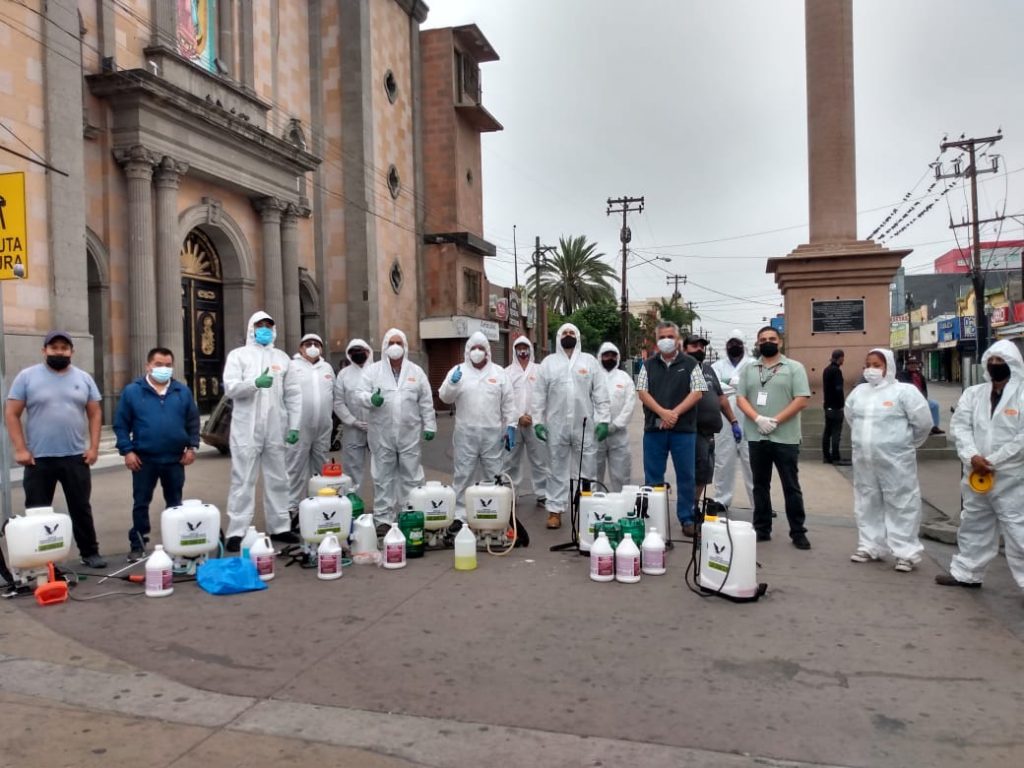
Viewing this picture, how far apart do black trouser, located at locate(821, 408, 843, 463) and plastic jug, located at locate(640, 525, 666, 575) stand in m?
7.11

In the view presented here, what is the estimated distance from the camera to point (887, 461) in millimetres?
6008

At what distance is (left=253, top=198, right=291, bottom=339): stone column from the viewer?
19359 mm

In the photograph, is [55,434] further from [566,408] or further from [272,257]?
[272,257]

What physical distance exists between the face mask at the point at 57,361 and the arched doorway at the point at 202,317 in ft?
38.8

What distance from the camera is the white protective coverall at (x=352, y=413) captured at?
8172mm

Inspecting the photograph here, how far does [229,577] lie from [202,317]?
14.0 m

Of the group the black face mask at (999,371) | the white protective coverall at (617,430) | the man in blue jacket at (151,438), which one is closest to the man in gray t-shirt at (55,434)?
the man in blue jacket at (151,438)

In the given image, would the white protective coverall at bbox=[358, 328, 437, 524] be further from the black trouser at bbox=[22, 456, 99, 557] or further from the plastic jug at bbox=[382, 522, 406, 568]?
the black trouser at bbox=[22, 456, 99, 557]

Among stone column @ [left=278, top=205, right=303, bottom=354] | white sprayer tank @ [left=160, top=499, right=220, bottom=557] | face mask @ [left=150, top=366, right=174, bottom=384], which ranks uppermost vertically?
stone column @ [left=278, top=205, right=303, bottom=354]

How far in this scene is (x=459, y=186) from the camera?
94.9ft

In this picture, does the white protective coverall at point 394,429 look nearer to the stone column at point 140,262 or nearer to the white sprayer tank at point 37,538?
the white sprayer tank at point 37,538

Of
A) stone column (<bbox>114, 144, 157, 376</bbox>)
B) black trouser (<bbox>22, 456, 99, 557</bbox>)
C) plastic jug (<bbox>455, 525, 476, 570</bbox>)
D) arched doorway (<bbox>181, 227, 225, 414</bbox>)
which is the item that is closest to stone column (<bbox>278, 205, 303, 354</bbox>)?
arched doorway (<bbox>181, 227, 225, 414</bbox>)

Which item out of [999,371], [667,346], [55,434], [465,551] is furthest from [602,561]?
[55,434]

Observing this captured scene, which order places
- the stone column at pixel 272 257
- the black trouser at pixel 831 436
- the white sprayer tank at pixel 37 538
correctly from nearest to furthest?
the white sprayer tank at pixel 37 538 → the black trouser at pixel 831 436 → the stone column at pixel 272 257
